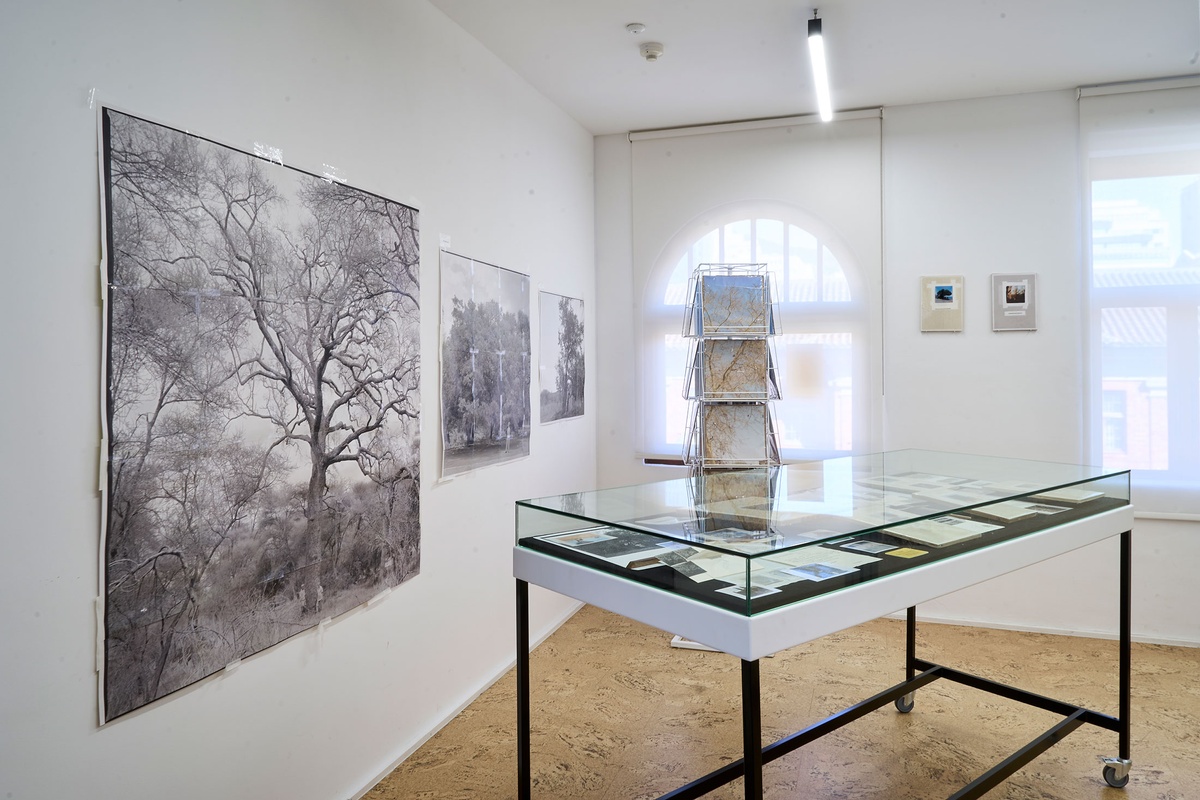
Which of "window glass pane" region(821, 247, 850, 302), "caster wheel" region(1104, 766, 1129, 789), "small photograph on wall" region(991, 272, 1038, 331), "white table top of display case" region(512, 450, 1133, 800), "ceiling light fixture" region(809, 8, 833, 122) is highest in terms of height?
"ceiling light fixture" region(809, 8, 833, 122)

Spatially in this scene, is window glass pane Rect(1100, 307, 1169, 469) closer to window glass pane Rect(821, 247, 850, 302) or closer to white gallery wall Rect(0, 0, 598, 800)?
window glass pane Rect(821, 247, 850, 302)

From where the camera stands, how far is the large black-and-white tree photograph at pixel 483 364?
3172mm

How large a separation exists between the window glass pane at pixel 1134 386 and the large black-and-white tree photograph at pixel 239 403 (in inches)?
155

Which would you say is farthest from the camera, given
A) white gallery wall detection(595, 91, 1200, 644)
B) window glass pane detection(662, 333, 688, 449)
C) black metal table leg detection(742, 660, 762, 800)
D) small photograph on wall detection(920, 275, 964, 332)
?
window glass pane detection(662, 333, 688, 449)

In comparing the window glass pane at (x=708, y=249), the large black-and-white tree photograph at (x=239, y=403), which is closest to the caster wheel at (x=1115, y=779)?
the large black-and-white tree photograph at (x=239, y=403)

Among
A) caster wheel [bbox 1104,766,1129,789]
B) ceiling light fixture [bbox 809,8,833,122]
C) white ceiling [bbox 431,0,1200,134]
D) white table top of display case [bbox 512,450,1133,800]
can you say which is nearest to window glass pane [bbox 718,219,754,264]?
white ceiling [bbox 431,0,1200,134]

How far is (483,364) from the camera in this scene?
3.45m

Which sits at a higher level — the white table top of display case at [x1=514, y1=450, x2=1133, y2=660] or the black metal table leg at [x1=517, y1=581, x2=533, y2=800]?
the white table top of display case at [x1=514, y1=450, x2=1133, y2=660]

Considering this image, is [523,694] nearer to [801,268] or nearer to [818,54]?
[818,54]

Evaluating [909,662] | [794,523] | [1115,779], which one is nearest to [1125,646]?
[1115,779]

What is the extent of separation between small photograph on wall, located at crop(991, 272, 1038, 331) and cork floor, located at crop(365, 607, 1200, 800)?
1.83 metres

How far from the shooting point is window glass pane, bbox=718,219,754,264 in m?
4.81

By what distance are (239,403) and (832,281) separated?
146 inches

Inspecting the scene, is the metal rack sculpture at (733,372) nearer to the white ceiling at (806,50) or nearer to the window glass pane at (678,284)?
the window glass pane at (678,284)
